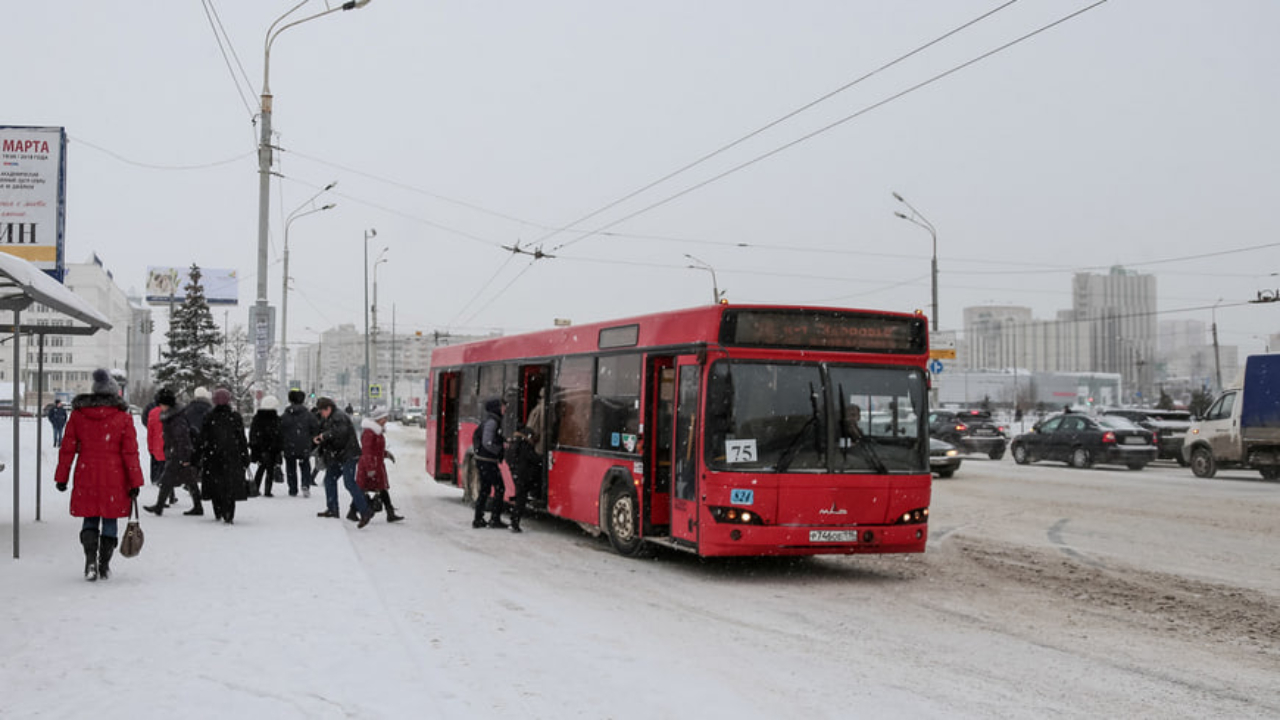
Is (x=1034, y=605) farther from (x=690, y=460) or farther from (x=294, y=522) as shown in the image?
(x=294, y=522)

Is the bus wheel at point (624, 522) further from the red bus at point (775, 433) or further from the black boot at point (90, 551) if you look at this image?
the black boot at point (90, 551)

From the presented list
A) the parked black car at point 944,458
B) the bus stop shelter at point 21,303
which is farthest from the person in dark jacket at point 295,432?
the parked black car at point 944,458

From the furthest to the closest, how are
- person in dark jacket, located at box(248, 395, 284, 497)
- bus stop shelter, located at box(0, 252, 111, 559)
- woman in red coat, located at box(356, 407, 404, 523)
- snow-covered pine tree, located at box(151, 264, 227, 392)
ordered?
snow-covered pine tree, located at box(151, 264, 227, 392) < person in dark jacket, located at box(248, 395, 284, 497) < woman in red coat, located at box(356, 407, 404, 523) < bus stop shelter, located at box(0, 252, 111, 559)

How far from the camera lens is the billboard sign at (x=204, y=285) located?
88.9 meters

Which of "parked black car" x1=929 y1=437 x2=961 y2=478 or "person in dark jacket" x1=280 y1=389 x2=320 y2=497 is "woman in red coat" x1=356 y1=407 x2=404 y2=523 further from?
"parked black car" x1=929 y1=437 x2=961 y2=478

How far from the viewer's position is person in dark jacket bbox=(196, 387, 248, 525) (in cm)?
1327

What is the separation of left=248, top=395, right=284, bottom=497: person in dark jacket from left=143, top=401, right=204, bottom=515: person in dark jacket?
3891mm

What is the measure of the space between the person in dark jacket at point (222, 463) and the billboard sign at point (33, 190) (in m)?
6.29

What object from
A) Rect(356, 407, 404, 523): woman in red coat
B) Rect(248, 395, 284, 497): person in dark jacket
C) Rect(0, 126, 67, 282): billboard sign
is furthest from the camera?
Rect(248, 395, 284, 497): person in dark jacket

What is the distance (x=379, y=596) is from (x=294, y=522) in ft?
19.9

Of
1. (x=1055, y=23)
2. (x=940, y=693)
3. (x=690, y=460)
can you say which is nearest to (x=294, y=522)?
(x=690, y=460)

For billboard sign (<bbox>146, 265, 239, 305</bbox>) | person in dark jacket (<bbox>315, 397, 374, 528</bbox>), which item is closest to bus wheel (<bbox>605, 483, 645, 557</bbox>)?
person in dark jacket (<bbox>315, 397, 374, 528</bbox>)

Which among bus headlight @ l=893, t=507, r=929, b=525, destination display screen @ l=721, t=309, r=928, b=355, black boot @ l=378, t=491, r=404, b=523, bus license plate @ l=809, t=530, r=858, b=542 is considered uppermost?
destination display screen @ l=721, t=309, r=928, b=355

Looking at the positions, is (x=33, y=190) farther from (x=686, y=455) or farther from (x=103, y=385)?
(x=686, y=455)
